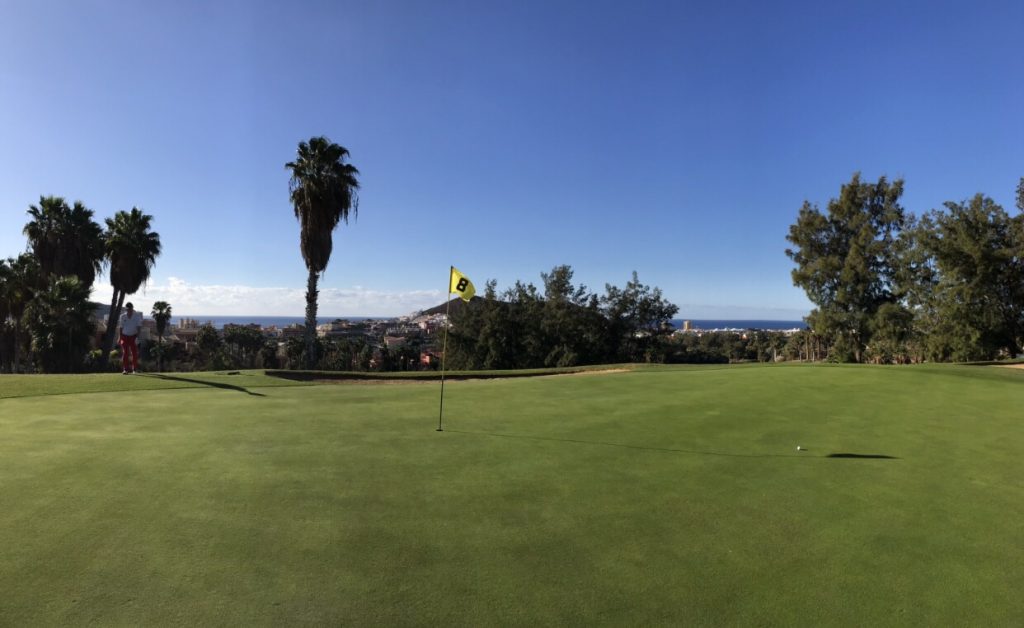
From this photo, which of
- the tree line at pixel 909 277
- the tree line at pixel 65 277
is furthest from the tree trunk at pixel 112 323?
the tree line at pixel 909 277

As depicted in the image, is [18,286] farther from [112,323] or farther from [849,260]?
[849,260]

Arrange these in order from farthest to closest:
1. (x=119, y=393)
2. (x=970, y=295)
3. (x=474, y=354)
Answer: (x=474, y=354), (x=970, y=295), (x=119, y=393)

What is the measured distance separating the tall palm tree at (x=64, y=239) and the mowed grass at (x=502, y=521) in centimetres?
3715

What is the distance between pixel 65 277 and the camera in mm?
36500

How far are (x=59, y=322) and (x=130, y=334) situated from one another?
25.3 m

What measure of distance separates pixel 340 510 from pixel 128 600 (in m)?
1.66

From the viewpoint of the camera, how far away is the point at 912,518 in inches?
188

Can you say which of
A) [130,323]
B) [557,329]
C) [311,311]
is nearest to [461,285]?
[130,323]

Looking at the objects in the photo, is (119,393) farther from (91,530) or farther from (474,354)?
(474,354)

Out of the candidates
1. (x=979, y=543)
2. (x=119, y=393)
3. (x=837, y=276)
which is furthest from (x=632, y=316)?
(x=979, y=543)

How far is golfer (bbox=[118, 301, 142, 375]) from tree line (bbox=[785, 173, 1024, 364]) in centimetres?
4161

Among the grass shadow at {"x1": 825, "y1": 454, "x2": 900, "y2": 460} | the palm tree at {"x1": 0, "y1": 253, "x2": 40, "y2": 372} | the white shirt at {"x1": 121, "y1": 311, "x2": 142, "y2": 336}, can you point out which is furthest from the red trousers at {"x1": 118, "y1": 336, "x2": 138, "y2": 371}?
the palm tree at {"x1": 0, "y1": 253, "x2": 40, "y2": 372}

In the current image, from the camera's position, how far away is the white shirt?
15.2 metres

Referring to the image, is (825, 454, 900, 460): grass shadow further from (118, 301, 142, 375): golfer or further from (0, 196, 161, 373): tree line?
(0, 196, 161, 373): tree line
